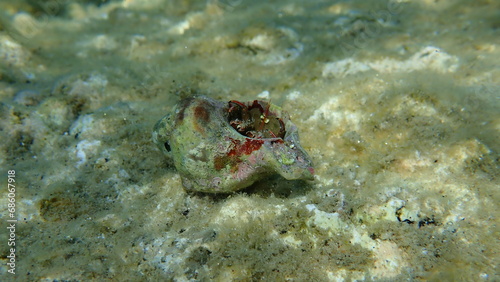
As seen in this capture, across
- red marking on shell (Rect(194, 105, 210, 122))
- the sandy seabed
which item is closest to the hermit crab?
red marking on shell (Rect(194, 105, 210, 122))

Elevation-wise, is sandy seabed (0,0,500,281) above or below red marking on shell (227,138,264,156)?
below

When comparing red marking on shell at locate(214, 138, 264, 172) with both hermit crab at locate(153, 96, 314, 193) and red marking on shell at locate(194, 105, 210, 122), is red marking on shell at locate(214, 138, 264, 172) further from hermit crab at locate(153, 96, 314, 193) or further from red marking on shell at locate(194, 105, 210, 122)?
red marking on shell at locate(194, 105, 210, 122)

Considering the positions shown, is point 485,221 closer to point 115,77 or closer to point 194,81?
point 194,81

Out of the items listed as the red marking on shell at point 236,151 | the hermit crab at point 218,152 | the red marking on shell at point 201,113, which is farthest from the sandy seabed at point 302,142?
the red marking on shell at point 201,113

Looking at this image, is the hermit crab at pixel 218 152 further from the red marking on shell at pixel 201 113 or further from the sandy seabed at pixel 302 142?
the sandy seabed at pixel 302 142

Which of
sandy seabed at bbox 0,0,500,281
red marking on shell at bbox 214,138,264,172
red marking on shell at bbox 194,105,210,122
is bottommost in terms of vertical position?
sandy seabed at bbox 0,0,500,281

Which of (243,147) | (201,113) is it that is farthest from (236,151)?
(201,113)

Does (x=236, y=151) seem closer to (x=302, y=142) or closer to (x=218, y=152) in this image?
(x=218, y=152)
